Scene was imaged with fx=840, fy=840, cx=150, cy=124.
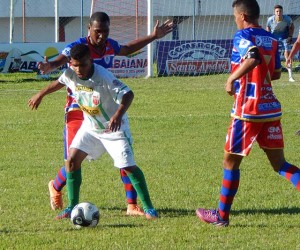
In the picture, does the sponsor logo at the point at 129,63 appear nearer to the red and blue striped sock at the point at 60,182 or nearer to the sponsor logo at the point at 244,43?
the red and blue striped sock at the point at 60,182

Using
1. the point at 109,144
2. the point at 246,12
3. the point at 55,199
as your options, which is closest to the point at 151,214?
the point at 109,144

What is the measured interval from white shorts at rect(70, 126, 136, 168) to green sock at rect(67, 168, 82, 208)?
0.23 metres

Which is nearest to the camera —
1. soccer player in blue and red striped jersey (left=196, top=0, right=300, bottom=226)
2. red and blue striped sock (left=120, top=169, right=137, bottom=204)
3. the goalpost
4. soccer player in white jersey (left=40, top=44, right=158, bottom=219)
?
soccer player in blue and red striped jersey (left=196, top=0, right=300, bottom=226)

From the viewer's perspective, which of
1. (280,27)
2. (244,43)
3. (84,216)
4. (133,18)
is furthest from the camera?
(133,18)

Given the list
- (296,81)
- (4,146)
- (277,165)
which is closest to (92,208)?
(277,165)

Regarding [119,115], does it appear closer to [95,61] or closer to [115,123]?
[115,123]

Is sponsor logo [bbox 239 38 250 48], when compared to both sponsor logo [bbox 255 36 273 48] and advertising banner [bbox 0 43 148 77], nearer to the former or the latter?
sponsor logo [bbox 255 36 273 48]

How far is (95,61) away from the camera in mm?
7555

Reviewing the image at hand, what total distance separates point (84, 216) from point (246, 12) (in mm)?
2076

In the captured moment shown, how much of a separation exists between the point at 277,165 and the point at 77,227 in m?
1.71

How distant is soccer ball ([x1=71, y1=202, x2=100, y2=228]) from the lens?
→ 675 centimetres

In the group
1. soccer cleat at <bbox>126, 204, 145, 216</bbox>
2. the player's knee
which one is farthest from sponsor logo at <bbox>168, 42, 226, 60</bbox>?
the player's knee

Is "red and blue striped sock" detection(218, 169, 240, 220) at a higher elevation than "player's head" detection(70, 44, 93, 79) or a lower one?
lower

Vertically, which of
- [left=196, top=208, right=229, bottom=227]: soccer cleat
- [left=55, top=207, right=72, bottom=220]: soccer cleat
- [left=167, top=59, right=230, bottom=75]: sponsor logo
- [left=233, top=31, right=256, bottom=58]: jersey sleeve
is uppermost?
[left=233, top=31, right=256, bottom=58]: jersey sleeve
